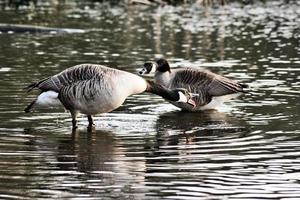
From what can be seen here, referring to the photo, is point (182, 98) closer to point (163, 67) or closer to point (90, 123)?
point (163, 67)

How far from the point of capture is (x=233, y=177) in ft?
34.3

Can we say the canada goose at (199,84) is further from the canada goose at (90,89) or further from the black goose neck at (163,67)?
the canada goose at (90,89)

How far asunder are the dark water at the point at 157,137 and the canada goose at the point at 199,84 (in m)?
0.23

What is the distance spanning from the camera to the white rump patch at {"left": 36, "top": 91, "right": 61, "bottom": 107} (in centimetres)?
1394

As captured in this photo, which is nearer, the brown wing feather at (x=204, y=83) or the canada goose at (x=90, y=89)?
the canada goose at (x=90, y=89)

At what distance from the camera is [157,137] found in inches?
533

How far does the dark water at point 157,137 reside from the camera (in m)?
10.1

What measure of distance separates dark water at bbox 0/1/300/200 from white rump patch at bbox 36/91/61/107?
435 mm

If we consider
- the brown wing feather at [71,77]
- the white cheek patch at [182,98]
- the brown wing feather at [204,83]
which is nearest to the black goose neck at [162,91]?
the white cheek patch at [182,98]

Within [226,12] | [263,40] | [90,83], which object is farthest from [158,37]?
[90,83]

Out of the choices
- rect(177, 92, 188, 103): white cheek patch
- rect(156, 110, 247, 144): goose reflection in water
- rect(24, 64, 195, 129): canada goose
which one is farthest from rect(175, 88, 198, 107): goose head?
rect(24, 64, 195, 129): canada goose

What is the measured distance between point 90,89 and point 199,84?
338 centimetres

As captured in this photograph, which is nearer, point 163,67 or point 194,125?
point 194,125

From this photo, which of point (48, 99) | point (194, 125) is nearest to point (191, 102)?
point (194, 125)
